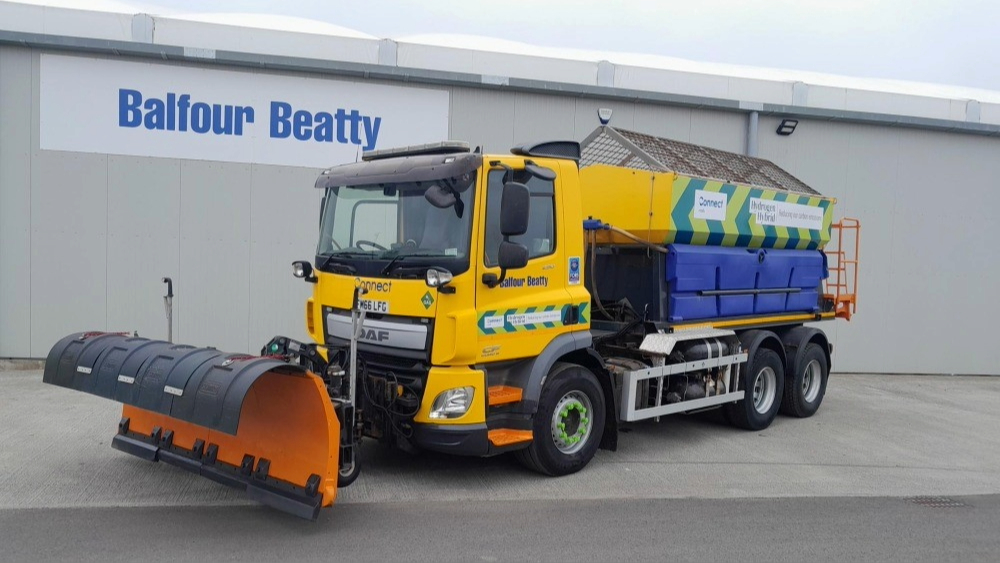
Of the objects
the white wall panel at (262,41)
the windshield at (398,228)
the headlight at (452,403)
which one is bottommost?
the headlight at (452,403)

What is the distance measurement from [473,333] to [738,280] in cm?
386

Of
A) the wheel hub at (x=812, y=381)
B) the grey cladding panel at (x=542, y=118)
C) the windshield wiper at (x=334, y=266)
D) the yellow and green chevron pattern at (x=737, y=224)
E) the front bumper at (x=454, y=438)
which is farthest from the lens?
the grey cladding panel at (x=542, y=118)

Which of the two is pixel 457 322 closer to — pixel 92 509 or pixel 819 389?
pixel 92 509

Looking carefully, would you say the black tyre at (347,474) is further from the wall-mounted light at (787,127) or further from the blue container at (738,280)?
the wall-mounted light at (787,127)

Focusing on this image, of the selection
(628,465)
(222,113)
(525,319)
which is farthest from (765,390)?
(222,113)

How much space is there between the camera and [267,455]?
538 centimetres

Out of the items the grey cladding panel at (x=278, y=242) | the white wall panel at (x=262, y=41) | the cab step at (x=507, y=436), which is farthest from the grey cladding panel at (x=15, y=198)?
the cab step at (x=507, y=436)

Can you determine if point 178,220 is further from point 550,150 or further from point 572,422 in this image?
point 572,422

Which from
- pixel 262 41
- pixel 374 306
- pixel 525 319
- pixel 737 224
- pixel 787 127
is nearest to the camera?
pixel 374 306

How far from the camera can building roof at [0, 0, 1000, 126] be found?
11078mm

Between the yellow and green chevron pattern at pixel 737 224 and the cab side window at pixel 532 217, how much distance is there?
163 cm

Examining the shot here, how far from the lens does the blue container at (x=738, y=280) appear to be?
7809 mm

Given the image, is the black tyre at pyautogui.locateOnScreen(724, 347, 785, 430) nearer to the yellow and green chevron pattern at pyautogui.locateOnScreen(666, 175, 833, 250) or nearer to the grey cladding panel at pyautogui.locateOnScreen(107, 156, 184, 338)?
the yellow and green chevron pattern at pyautogui.locateOnScreen(666, 175, 833, 250)

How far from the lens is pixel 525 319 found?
6.29 meters
